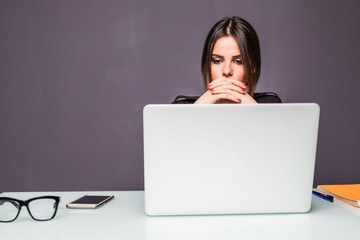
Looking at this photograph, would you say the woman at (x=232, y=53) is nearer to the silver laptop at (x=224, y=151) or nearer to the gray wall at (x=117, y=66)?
the silver laptop at (x=224, y=151)

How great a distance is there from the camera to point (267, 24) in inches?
98.0

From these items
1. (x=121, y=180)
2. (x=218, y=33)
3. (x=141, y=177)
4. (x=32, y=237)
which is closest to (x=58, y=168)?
Answer: (x=121, y=180)

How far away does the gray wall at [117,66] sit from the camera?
98.0 inches

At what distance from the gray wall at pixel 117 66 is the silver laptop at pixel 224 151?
182 centimetres

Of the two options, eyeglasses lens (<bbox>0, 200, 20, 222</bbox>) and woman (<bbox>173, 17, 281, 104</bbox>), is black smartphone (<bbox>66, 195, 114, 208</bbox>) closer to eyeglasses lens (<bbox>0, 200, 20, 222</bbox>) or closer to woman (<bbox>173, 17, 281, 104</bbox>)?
eyeglasses lens (<bbox>0, 200, 20, 222</bbox>)

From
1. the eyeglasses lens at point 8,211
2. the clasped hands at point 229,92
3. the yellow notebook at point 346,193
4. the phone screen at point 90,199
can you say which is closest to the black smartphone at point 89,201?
the phone screen at point 90,199

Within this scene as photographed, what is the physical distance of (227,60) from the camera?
4.91 feet

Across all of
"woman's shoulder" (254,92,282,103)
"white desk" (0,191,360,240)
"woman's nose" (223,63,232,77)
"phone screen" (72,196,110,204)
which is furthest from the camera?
"woman's shoulder" (254,92,282,103)

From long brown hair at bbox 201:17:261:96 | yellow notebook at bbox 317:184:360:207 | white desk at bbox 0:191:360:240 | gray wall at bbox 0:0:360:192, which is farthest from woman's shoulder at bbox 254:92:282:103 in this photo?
white desk at bbox 0:191:360:240

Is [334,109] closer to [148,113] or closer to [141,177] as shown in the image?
[141,177]

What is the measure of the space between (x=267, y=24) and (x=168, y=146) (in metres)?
2.12

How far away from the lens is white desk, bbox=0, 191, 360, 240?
2.06ft

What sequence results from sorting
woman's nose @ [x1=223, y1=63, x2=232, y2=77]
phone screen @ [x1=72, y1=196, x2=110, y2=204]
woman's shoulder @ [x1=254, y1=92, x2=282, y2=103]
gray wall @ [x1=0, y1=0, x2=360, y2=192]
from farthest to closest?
gray wall @ [x1=0, y1=0, x2=360, y2=192]
woman's shoulder @ [x1=254, y1=92, x2=282, y2=103]
woman's nose @ [x1=223, y1=63, x2=232, y2=77]
phone screen @ [x1=72, y1=196, x2=110, y2=204]

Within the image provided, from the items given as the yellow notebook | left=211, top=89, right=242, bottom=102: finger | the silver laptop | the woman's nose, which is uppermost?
the woman's nose
